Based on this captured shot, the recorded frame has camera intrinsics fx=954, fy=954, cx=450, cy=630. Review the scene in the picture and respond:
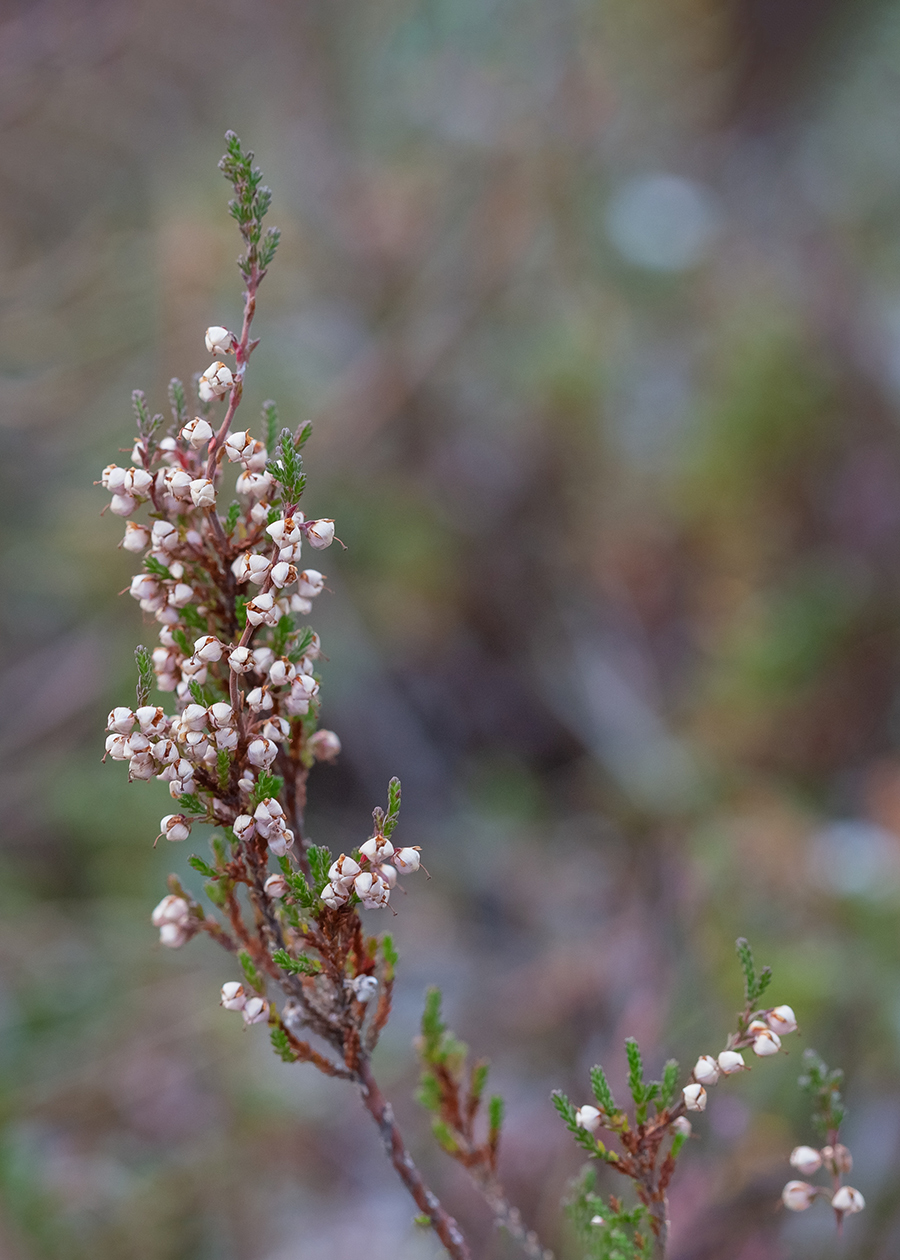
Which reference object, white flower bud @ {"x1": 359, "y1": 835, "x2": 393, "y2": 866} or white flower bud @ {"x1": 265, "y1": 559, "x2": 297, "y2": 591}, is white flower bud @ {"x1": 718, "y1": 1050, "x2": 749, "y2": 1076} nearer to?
white flower bud @ {"x1": 359, "y1": 835, "x2": 393, "y2": 866}

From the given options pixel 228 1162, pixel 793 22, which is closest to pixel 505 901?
pixel 228 1162

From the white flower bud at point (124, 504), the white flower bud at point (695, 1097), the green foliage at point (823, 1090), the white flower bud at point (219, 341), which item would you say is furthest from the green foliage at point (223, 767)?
the green foliage at point (823, 1090)

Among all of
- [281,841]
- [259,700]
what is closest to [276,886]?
[281,841]

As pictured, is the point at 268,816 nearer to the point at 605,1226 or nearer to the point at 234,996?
the point at 234,996

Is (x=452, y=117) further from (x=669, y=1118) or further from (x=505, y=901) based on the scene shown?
(x=669, y=1118)

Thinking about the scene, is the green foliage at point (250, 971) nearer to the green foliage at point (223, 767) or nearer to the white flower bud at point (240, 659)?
the green foliage at point (223, 767)
